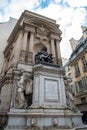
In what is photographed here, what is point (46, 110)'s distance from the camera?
7.03m

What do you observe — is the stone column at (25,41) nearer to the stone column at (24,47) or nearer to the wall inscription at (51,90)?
the stone column at (24,47)

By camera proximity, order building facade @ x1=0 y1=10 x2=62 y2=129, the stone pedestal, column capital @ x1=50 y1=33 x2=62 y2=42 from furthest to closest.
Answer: column capital @ x1=50 y1=33 x2=62 y2=42, building facade @ x1=0 y1=10 x2=62 y2=129, the stone pedestal

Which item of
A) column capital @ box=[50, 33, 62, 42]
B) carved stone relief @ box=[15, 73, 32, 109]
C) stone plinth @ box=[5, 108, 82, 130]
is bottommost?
stone plinth @ box=[5, 108, 82, 130]

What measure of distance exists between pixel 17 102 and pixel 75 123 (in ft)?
12.0

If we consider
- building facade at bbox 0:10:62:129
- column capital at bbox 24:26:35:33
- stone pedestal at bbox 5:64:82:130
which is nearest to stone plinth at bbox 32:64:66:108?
stone pedestal at bbox 5:64:82:130

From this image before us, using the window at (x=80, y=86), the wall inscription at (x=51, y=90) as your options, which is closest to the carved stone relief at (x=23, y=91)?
the wall inscription at (x=51, y=90)

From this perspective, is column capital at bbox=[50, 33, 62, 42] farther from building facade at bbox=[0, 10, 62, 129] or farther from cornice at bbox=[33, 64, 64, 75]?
cornice at bbox=[33, 64, 64, 75]

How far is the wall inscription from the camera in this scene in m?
7.72

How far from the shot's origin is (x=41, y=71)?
834 centimetres

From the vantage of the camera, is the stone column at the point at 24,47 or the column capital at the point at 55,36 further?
the column capital at the point at 55,36

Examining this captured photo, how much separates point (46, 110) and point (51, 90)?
4.52ft

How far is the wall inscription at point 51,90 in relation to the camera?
7.72m

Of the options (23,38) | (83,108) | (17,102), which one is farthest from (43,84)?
(83,108)

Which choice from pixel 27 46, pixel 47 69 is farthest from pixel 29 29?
pixel 47 69
